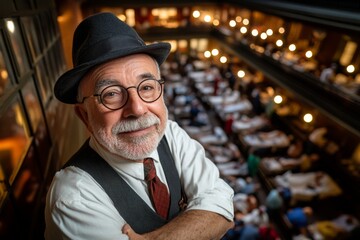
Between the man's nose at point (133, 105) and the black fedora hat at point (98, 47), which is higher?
the black fedora hat at point (98, 47)

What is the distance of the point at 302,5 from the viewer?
10.1m

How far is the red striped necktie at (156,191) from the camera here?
163 cm

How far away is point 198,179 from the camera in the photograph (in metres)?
1.70

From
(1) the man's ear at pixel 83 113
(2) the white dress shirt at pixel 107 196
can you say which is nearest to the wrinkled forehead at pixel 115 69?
(1) the man's ear at pixel 83 113

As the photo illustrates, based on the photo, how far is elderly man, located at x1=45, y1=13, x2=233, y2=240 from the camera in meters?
1.34

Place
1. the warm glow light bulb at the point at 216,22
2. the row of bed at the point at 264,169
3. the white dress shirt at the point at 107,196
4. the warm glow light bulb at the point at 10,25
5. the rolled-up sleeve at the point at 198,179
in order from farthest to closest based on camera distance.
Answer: the warm glow light bulb at the point at 216,22 < the row of bed at the point at 264,169 < the warm glow light bulb at the point at 10,25 < the rolled-up sleeve at the point at 198,179 < the white dress shirt at the point at 107,196

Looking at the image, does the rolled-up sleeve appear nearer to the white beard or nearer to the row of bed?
the white beard

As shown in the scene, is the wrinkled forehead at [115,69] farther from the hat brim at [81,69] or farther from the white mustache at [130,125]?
the white mustache at [130,125]

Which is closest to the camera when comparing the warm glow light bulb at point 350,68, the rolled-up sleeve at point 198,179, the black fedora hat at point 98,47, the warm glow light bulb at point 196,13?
the black fedora hat at point 98,47

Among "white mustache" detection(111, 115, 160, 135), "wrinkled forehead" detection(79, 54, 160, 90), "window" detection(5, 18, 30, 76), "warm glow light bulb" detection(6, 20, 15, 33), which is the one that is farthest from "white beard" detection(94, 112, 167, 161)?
"warm glow light bulb" detection(6, 20, 15, 33)

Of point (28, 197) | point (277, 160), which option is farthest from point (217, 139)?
point (28, 197)

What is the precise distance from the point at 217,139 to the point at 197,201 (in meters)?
9.35

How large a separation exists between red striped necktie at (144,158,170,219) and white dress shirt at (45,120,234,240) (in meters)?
0.04

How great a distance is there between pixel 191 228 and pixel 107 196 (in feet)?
1.71
